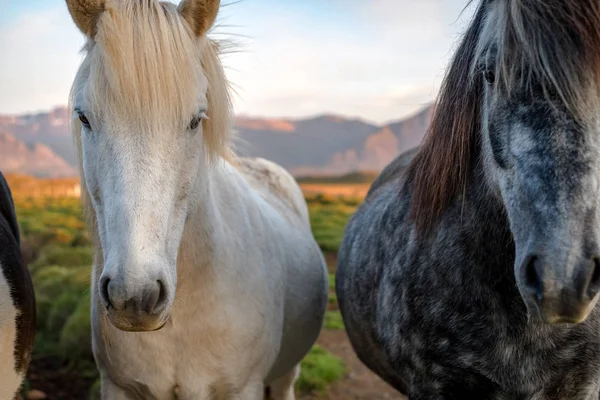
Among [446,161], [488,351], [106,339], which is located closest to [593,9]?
[446,161]

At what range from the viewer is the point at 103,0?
2.11m

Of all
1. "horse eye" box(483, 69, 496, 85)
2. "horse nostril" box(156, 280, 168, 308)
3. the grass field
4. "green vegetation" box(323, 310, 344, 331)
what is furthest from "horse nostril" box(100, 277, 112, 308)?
"green vegetation" box(323, 310, 344, 331)

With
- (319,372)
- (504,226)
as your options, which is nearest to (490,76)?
(504,226)

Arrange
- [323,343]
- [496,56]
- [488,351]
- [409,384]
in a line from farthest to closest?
[323,343]
[409,384]
[488,351]
[496,56]

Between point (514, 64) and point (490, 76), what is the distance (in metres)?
0.13

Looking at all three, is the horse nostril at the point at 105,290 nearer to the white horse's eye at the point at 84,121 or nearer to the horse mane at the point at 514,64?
the white horse's eye at the point at 84,121

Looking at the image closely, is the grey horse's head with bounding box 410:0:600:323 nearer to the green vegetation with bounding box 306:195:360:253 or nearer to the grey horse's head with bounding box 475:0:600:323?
the grey horse's head with bounding box 475:0:600:323

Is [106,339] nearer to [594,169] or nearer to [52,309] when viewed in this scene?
[594,169]

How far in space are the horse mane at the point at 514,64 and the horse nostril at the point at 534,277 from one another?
42 centimetres

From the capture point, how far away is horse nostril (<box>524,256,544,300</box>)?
155 cm

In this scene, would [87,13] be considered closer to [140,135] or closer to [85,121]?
[85,121]

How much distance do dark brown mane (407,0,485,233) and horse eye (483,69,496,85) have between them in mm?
203

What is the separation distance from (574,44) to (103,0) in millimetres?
1554

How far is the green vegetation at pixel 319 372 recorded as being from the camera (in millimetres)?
5418
